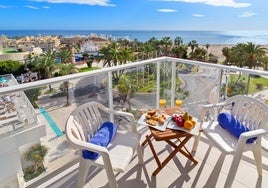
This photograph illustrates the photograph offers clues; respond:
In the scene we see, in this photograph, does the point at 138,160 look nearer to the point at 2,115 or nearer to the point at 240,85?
the point at 2,115

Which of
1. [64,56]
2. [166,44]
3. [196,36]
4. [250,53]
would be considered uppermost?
[196,36]

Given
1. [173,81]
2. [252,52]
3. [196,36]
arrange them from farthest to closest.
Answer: [196,36] → [252,52] → [173,81]

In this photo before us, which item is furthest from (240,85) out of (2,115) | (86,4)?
(86,4)

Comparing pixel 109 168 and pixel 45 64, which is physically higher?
pixel 109 168

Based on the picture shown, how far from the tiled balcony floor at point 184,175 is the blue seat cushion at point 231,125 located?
0.47 m

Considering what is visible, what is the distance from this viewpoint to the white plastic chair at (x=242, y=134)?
1.65 metres

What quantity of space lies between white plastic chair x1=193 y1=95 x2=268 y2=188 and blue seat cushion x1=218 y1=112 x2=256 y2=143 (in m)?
0.04

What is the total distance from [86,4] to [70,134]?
70.8 metres

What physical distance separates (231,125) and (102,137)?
4.30 feet

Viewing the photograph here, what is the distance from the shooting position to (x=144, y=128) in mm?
3105

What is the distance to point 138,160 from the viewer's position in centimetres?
225

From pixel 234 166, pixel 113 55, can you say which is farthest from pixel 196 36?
pixel 234 166

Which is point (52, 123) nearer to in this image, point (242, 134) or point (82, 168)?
point (82, 168)

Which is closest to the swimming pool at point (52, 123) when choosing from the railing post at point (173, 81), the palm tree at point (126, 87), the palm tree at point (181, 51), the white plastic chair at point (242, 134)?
the palm tree at point (126, 87)
